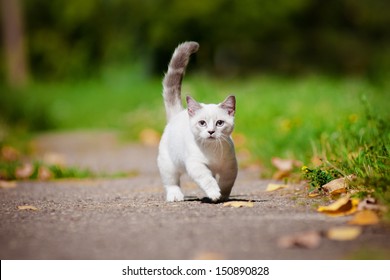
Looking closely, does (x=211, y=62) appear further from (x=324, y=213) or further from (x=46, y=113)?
(x=324, y=213)

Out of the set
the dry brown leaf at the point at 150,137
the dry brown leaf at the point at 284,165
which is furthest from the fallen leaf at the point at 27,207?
the dry brown leaf at the point at 150,137

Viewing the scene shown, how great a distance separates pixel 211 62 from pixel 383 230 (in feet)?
70.5

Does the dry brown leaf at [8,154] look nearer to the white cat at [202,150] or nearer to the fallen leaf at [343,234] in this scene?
the white cat at [202,150]

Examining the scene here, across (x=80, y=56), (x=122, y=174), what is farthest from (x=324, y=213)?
(x=80, y=56)

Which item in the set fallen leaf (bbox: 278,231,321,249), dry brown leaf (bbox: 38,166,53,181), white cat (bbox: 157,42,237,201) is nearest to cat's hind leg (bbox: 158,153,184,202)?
white cat (bbox: 157,42,237,201)

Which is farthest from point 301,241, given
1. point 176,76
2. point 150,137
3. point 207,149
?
point 150,137

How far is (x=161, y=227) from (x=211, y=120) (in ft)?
3.14

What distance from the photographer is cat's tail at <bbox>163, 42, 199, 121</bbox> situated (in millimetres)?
4680

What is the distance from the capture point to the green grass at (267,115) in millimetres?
5115

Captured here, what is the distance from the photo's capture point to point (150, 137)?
31.7ft

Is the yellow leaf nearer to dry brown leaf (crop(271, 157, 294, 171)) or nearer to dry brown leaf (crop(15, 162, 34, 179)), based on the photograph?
dry brown leaf (crop(271, 157, 294, 171))

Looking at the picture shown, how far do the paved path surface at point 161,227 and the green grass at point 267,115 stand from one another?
596 millimetres

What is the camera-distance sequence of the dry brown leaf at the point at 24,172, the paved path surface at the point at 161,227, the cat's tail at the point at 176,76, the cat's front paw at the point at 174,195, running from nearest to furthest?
the paved path surface at the point at 161,227 < the cat's front paw at the point at 174,195 < the cat's tail at the point at 176,76 < the dry brown leaf at the point at 24,172

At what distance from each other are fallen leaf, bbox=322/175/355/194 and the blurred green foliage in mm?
18982
